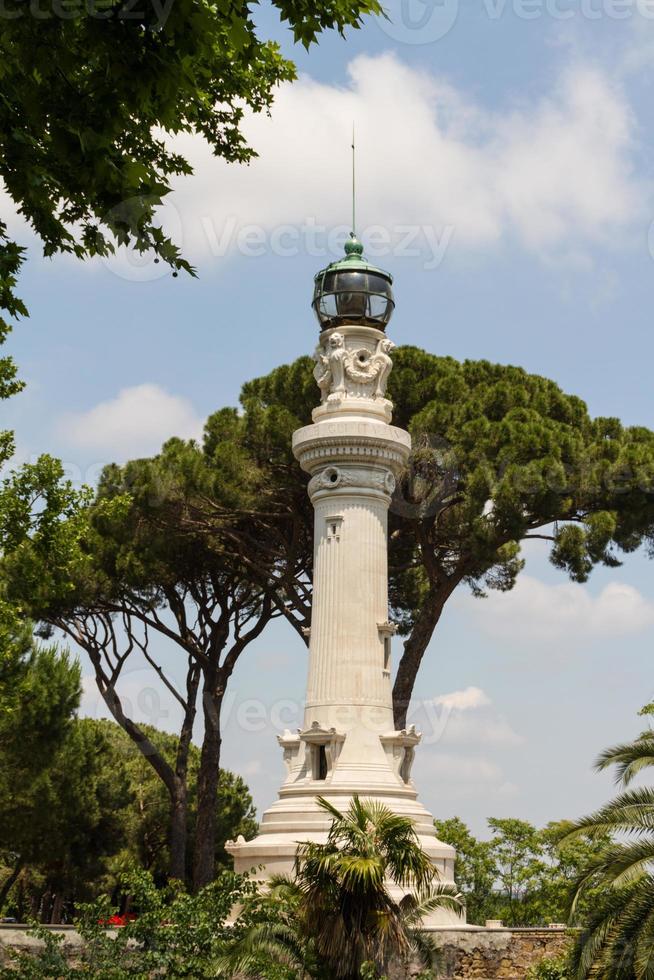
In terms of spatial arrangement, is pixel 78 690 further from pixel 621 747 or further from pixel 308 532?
pixel 621 747

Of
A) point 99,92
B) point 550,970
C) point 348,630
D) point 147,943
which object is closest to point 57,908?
point 348,630

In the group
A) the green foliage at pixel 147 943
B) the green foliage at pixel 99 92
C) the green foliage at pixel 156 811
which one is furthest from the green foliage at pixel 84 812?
the green foliage at pixel 99 92

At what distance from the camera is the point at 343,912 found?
14.7 metres

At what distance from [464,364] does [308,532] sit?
5864 millimetres

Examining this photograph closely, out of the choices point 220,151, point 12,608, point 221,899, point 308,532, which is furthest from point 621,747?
point 308,532

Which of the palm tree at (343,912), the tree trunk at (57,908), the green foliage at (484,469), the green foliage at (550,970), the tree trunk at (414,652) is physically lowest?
the green foliage at (550,970)

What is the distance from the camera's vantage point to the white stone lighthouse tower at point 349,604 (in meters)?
20.4

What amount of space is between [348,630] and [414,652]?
19.7ft

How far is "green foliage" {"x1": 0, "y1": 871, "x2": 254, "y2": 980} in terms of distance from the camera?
45.6 feet

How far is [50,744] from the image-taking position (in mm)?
27375

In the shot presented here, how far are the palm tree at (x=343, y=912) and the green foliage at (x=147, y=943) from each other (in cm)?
56

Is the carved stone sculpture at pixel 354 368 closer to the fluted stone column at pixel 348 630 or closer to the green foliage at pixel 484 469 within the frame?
the fluted stone column at pixel 348 630

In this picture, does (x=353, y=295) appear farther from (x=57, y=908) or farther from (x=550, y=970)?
(x=57, y=908)

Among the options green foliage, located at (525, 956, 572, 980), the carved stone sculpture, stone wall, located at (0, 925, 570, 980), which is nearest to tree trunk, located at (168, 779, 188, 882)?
stone wall, located at (0, 925, 570, 980)
